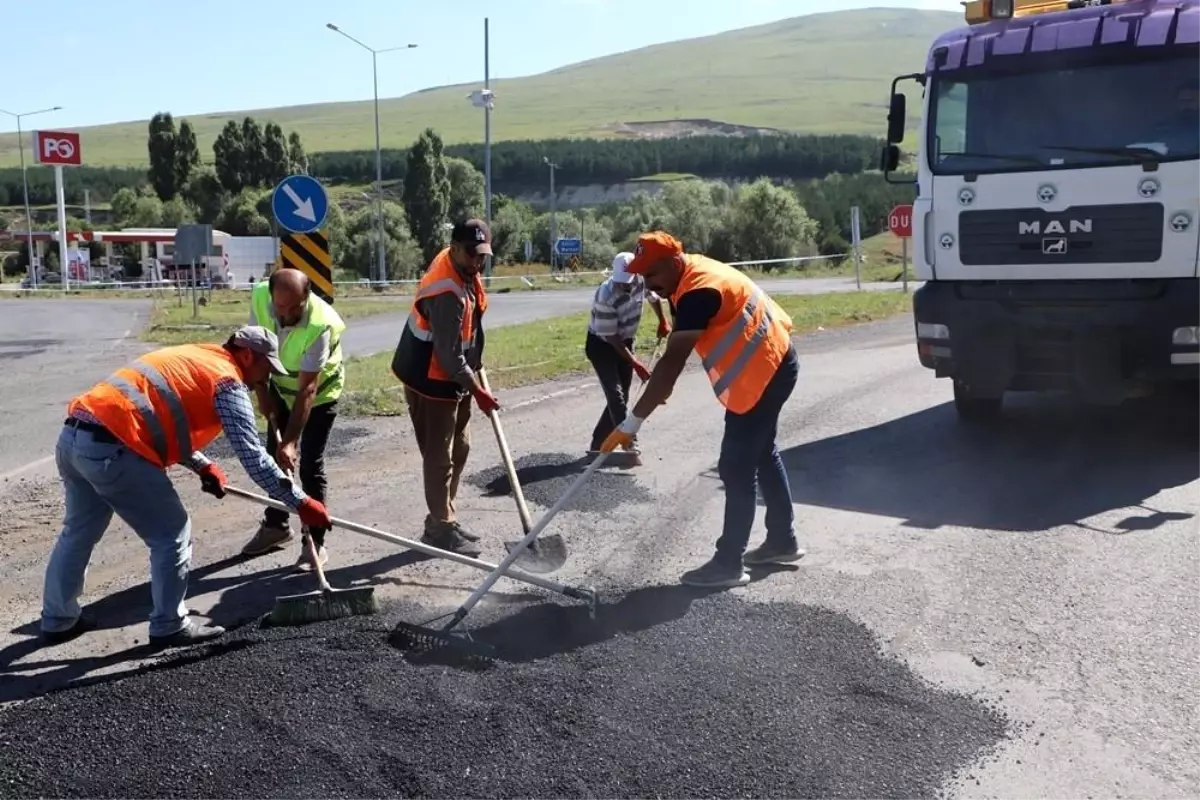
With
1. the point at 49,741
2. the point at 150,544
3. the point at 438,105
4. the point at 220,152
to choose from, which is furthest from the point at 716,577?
the point at 438,105

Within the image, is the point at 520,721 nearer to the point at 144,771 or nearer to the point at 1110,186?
the point at 144,771

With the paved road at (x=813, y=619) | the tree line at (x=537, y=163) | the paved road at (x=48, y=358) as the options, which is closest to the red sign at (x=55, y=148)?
the paved road at (x=48, y=358)

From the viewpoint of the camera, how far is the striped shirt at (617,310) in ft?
27.1

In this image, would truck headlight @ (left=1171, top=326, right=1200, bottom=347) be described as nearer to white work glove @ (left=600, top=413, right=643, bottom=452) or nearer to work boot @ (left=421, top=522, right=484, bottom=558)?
white work glove @ (left=600, top=413, right=643, bottom=452)

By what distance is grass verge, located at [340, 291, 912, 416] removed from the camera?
36.9 feet

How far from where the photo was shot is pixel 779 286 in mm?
34281

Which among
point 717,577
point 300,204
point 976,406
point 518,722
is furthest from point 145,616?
point 976,406

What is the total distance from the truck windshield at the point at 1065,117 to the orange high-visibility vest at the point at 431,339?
13.9 feet

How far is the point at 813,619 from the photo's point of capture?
522 centimetres

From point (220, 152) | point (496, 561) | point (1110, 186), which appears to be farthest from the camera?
point (220, 152)

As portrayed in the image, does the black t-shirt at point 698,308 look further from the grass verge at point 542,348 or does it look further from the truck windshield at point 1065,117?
the grass verge at point 542,348

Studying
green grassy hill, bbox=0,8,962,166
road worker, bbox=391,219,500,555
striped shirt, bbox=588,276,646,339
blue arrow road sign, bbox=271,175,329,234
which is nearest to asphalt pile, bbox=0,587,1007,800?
road worker, bbox=391,219,500,555

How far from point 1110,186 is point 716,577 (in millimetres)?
4363

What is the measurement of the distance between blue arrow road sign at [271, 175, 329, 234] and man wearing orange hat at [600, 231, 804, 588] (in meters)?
5.39
